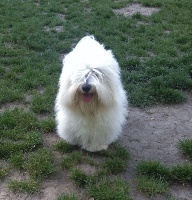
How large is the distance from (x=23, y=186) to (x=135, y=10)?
27.4ft

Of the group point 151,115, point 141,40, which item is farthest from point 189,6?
point 151,115

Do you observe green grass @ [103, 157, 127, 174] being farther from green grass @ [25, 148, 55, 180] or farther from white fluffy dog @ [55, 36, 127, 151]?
green grass @ [25, 148, 55, 180]

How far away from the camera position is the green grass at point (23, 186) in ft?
15.6

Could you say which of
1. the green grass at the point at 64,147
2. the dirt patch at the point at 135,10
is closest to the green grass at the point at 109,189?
the green grass at the point at 64,147

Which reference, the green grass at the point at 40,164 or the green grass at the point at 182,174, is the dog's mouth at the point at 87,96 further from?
the green grass at the point at 182,174

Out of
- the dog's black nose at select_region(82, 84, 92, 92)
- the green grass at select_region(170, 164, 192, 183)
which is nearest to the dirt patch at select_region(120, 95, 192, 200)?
the green grass at select_region(170, 164, 192, 183)

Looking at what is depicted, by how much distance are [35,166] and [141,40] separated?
5.19 m

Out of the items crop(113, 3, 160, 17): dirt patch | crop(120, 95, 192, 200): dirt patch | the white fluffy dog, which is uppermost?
the white fluffy dog

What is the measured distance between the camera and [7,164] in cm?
523

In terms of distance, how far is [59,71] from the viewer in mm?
7848

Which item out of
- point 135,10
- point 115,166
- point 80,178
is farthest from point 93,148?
point 135,10

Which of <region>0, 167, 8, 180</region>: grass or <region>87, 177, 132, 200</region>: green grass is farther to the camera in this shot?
<region>0, 167, 8, 180</region>: grass

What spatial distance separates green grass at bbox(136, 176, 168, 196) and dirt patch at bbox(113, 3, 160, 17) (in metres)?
7.34

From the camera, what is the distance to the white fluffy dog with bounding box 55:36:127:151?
15.5 feet
